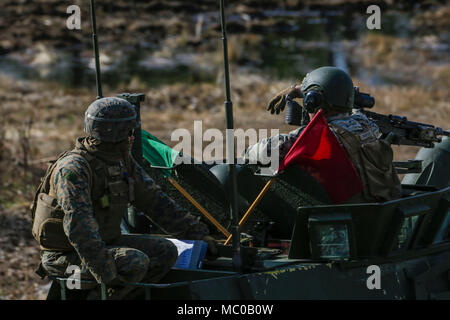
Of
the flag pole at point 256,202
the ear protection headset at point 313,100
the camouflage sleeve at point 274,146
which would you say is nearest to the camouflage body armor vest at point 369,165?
the ear protection headset at point 313,100

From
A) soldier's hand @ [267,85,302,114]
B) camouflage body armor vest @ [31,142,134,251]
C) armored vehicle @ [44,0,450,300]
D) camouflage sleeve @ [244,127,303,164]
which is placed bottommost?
armored vehicle @ [44,0,450,300]

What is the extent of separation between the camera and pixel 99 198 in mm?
4777

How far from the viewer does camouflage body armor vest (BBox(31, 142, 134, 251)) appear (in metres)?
4.73

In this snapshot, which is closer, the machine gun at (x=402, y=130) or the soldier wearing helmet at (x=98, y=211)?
the soldier wearing helmet at (x=98, y=211)

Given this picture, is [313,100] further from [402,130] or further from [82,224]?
[82,224]

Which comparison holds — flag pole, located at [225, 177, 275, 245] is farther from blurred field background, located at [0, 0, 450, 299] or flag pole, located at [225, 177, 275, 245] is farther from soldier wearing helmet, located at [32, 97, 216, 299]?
blurred field background, located at [0, 0, 450, 299]

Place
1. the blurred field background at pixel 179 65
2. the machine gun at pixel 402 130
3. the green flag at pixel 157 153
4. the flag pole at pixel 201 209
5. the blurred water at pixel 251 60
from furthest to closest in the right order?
1. the blurred water at pixel 251 60
2. the blurred field background at pixel 179 65
3. the machine gun at pixel 402 130
4. the green flag at pixel 157 153
5. the flag pole at pixel 201 209

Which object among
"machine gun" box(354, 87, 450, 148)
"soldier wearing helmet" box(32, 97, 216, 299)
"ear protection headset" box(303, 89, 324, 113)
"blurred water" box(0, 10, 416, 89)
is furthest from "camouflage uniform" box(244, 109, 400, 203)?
"blurred water" box(0, 10, 416, 89)

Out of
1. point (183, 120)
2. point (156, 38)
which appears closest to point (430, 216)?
point (183, 120)

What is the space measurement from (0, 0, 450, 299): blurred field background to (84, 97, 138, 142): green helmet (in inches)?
144

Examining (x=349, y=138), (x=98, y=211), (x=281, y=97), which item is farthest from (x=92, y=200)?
(x=281, y=97)

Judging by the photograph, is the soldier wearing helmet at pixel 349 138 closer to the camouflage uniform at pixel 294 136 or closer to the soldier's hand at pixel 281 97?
the camouflage uniform at pixel 294 136

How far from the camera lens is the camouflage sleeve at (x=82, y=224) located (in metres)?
4.50

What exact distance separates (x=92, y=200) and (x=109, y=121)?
0.48m
